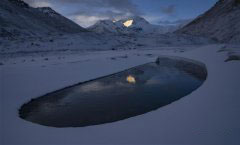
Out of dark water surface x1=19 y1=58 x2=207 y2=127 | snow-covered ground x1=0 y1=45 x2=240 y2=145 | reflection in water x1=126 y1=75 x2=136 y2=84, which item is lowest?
dark water surface x1=19 y1=58 x2=207 y2=127

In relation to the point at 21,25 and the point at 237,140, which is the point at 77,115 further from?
the point at 21,25

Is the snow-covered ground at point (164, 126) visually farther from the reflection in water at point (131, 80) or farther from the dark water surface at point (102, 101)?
the reflection in water at point (131, 80)

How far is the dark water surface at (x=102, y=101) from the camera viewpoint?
396 inches

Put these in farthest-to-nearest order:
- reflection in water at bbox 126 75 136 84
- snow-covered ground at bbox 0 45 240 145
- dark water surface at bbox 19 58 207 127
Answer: reflection in water at bbox 126 75 136 84 < dark water surface at bbox 19 58 207 127 < snow-covered ground at bbox 0 45 240 145

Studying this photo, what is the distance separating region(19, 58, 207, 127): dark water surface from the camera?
10.0 meters

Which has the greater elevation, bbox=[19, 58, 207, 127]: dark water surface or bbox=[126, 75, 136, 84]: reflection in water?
bbox=[126, 75, 136, 84]: reflection in water

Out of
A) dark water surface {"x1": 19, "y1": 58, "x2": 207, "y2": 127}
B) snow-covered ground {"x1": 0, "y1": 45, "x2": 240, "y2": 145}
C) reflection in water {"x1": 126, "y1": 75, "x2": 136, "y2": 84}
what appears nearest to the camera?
snow-covered ground {"x1": 0, "y1": 45, "x2": 240, "y2": 145}

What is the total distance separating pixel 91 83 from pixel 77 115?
21.9 ft

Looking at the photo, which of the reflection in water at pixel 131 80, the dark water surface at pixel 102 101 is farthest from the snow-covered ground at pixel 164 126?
the reflection in water at pixel 131 80

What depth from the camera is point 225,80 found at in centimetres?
1320

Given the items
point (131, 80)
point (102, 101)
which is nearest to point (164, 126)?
point (102, 101)

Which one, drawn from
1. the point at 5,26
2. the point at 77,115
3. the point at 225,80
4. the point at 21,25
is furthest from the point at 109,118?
the point at 21,25

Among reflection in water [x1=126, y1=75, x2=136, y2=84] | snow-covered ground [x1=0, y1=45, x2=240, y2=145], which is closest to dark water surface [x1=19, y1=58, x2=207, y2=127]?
reflection in water [x1=126, y1=75, x2=136, y2=84]

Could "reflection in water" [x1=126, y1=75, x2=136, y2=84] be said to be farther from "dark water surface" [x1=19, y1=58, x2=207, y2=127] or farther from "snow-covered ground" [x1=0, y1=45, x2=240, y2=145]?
"snow-covered ground" [x1=0, y1=45, x2=240, y2=145]
